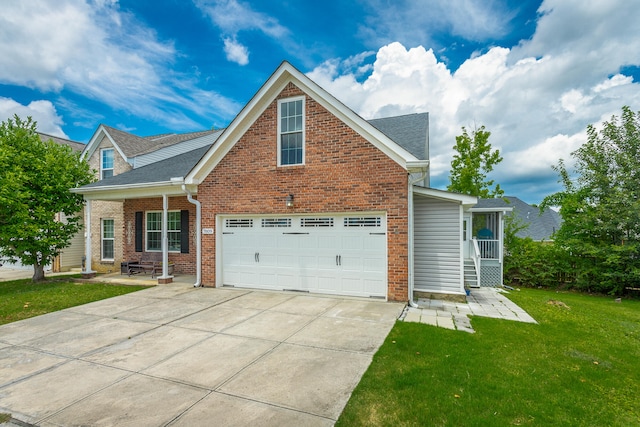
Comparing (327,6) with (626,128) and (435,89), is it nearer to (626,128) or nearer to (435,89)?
(435,89)

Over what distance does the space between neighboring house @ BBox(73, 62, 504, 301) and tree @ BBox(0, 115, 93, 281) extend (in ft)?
11.9

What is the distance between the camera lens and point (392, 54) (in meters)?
17.1

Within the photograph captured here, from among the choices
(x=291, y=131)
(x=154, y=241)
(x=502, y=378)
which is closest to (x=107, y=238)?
(x=154, y=241)

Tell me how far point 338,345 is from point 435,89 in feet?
55.3

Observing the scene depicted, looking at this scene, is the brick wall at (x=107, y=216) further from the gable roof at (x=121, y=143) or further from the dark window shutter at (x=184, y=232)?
the dark window shutter at (x=184, y=232)

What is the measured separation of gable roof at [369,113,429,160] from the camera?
29.7 ft

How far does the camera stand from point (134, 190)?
1077cm

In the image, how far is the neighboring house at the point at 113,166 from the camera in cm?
1388

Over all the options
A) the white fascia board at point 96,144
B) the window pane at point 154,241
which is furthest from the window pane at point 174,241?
the white fascia board at point 96,144

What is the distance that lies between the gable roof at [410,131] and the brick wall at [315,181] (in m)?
1.20

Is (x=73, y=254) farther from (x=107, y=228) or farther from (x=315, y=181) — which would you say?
(x=315, y=181)

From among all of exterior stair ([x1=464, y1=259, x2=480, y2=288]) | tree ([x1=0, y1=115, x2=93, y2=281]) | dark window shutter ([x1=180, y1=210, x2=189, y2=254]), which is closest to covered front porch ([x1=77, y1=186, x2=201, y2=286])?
dark window shutter ([x1=180, y1=210, x2=189, y2=254])

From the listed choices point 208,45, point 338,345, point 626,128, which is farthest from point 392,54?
point 338,345

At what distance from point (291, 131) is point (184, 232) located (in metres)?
6.58
